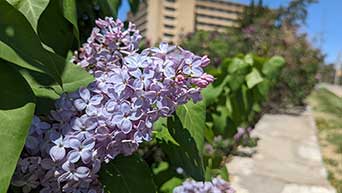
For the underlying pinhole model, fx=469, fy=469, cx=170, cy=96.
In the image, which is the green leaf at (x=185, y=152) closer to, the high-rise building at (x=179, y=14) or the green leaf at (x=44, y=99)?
the green leaf at (x=44, y=99)

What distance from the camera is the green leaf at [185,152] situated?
92 centimetres

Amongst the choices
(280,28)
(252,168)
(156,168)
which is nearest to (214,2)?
(280,28)

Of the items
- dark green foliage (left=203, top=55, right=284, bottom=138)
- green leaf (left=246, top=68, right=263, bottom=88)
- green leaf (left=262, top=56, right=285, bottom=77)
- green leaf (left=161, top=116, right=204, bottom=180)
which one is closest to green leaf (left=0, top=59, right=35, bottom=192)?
green leaf (left=161, top=116, right=204, bottom=180)

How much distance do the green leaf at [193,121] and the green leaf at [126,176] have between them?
0.12m

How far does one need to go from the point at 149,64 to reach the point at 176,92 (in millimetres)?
67

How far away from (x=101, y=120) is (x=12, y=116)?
0.16 metres

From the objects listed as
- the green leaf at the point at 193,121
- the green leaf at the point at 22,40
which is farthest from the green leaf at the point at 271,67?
the green leaf at the point at 22,40

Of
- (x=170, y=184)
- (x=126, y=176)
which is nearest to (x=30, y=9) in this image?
(x=126, y=176)

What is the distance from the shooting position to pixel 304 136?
4.97 metres

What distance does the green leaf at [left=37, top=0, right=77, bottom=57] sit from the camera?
86 cm

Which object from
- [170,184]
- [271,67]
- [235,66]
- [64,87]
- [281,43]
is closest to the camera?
[64,87]

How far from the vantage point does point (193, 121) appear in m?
0.97

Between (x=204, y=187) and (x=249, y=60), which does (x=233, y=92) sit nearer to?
(x=249, y=60)

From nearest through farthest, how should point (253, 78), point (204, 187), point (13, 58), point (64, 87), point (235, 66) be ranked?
point (13, 58), point (64, 87), point (204, 187), point (235, 66), point (253, 78)
